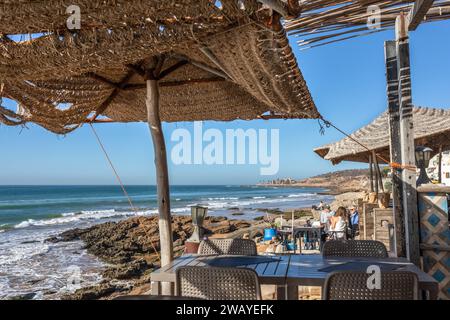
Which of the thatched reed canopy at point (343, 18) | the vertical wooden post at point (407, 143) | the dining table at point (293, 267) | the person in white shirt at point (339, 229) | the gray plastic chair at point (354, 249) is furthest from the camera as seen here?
the person in white shirt at point (339, 229)

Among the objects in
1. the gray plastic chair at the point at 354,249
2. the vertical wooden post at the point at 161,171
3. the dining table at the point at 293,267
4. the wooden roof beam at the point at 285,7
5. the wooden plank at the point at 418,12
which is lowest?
the dining table at the point at 293,267

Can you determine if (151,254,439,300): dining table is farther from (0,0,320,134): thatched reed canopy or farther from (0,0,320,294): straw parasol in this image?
(0,0,320,134): thatched reed canopy

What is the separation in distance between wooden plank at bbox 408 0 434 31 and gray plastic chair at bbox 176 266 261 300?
1.60m

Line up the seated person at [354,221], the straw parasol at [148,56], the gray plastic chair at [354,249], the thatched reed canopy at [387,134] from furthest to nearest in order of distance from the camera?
1. the seated person at [354,221]
2. the thatched reed canopy at [387,134]
3. the gray plastic chair at [354,249]
4. the straw parasol at [148,56]

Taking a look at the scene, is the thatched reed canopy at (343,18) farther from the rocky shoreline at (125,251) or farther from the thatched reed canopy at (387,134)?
the thatched reed canopy at (387,134)

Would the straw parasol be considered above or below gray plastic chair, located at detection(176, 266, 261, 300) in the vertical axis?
above

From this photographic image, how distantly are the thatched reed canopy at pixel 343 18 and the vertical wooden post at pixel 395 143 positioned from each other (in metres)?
0.28

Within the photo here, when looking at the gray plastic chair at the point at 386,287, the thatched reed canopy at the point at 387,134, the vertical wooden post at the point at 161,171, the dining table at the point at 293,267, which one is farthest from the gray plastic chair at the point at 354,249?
the thatched reed canopy at the point at 387,134

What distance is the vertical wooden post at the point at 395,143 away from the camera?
8.73 feet

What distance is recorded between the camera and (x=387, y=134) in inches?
233

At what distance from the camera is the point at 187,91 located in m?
3.63

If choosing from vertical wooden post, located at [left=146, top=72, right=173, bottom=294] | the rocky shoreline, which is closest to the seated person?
the rocky shoreline

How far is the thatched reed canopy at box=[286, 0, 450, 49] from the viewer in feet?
7.11

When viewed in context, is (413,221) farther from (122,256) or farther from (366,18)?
(122,256)
